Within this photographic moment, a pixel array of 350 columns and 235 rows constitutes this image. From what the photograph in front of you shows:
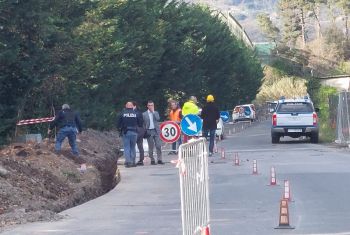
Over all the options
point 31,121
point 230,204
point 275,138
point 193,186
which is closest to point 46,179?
point 230,204

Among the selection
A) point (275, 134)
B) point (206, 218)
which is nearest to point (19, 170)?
point (206, 218)

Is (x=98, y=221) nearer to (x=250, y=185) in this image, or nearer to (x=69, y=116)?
(x=250, y=185)

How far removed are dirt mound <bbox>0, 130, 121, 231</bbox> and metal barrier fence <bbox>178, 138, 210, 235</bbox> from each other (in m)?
4.71

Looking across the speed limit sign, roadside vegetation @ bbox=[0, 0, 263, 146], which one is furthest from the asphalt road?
roadside vegetation @ bbox=[0, 0, 263, 146]

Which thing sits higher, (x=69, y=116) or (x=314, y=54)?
(x=314, y=54)

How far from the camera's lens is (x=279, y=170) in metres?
24.1

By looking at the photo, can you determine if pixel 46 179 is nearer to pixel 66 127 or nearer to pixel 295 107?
pixel 66 127

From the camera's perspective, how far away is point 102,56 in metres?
40.0

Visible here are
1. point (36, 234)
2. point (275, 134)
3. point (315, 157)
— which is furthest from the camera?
point (275, 134)

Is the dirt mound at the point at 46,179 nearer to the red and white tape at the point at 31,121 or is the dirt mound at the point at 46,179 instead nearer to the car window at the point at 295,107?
the red and white tape at the point at 31,121

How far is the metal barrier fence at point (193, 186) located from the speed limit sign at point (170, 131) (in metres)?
16.2

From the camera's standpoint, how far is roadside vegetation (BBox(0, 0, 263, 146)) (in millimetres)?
28188

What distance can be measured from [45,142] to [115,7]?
16.2 m

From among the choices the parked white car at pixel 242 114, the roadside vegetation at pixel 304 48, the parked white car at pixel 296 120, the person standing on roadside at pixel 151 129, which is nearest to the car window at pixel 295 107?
the parked white car at pixel 296 120
